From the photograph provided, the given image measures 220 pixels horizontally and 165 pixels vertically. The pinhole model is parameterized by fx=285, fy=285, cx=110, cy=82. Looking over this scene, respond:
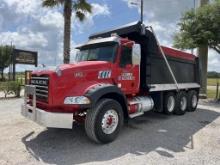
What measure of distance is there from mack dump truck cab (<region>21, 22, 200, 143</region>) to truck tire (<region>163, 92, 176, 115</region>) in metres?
0.04

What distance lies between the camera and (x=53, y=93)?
6.40 m

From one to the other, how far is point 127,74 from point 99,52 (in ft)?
3.32

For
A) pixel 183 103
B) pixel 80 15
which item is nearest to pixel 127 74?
pixel 183 103

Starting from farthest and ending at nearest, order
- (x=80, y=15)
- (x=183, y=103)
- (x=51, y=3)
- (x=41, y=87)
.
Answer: (x=80, y=15), (x=51, y=3), (x=183, y=103), (x=41, y=87)

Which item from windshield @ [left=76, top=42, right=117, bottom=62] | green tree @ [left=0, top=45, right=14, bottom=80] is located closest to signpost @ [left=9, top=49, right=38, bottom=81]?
windshield @ [left=76, top=42, right=117, bottom=62]

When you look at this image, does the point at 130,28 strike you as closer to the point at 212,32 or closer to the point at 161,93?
the point at 161,93

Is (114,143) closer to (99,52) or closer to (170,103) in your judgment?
(99,52)

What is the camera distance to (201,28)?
16906mm

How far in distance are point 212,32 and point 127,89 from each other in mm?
10476

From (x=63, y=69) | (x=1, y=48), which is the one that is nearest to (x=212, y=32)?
(x=63, y=69)

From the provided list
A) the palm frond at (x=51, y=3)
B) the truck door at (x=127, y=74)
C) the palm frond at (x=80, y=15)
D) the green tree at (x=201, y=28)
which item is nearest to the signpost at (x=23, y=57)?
the palm frond at (x=51, y=3)

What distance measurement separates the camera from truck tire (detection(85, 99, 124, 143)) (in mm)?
6625

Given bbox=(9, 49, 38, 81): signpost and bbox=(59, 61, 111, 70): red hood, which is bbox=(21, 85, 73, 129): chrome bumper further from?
bbox=(9, 49, 38, 81): signpost

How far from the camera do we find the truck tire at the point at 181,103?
445 inches
